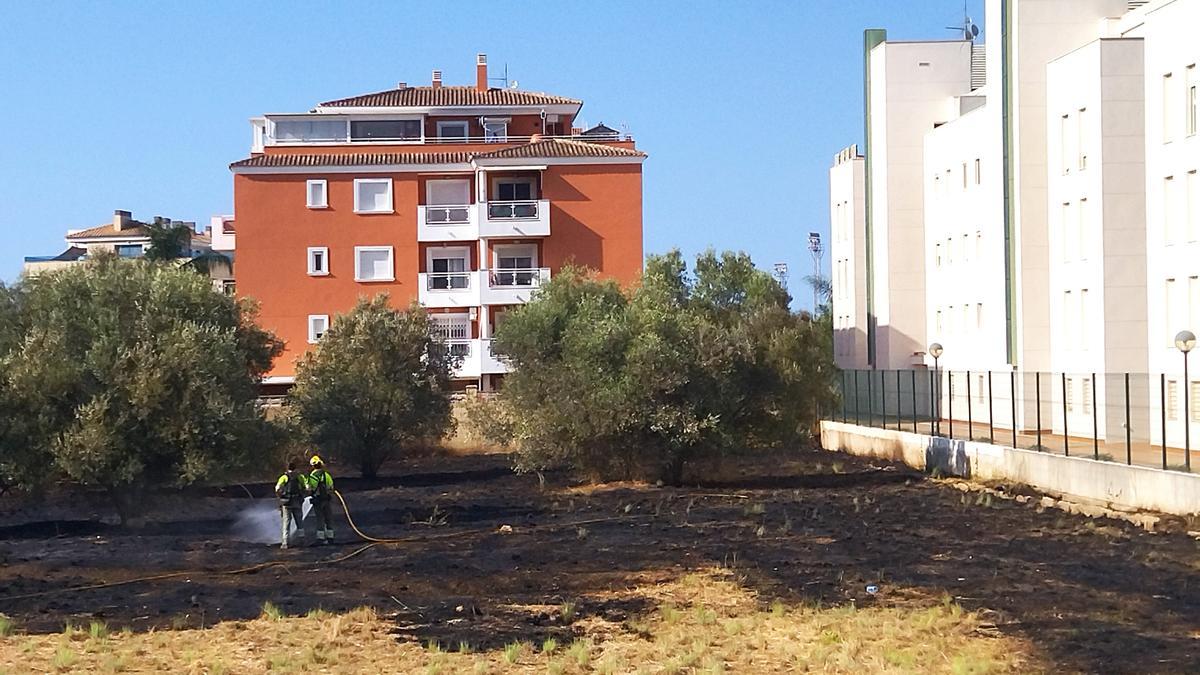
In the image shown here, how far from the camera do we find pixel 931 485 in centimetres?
3838

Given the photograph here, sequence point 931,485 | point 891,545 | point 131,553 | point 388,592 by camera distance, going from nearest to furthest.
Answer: point 388,592 < point 891,545 < point 131,553 < point 931,485

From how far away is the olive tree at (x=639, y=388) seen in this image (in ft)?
122

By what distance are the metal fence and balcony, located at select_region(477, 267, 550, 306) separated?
1512 centimetres

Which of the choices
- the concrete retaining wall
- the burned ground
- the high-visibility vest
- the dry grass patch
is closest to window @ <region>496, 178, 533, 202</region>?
the concrete retaining wall

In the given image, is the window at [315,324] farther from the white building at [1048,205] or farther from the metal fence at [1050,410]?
the white building at [1048,205]

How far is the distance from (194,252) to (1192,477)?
3942 inches

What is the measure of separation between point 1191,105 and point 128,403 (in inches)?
1021

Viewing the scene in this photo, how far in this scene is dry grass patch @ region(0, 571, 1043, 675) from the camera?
1516cm

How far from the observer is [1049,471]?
3441cm

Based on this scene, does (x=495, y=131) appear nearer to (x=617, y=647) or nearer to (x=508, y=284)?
(x=508, y=284)

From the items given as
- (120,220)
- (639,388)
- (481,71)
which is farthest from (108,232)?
(639,388)

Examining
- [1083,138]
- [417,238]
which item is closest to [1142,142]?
[1083,138]

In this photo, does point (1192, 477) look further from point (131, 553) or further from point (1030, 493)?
point (131, 553)

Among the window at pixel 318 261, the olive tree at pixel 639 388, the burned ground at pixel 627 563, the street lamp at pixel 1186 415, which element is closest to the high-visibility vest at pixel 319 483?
the burned ground at pixel 627 563
